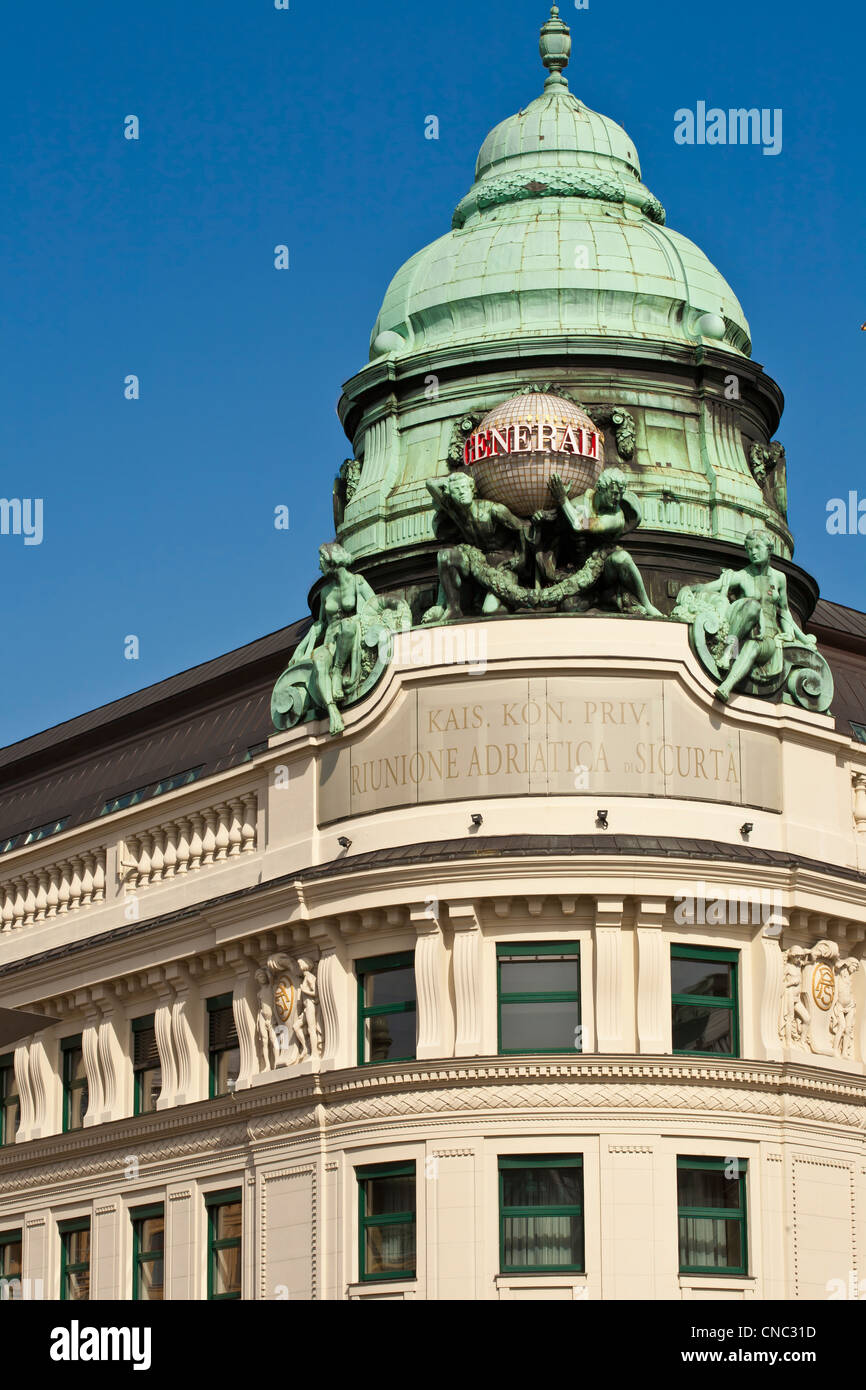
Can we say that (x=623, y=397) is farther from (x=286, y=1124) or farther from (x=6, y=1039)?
(x=6, y=1039)

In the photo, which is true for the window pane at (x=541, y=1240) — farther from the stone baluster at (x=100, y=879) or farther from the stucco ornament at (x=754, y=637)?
the stone baluster at (x=100, y=879)

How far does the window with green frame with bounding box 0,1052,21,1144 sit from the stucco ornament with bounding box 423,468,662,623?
618 inches

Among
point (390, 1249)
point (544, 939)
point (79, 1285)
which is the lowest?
point (79, 1285)

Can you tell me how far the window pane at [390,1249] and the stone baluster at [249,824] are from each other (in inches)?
336

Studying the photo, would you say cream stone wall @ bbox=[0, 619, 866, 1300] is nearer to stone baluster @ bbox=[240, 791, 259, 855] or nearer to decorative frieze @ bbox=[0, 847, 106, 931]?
stone baluster @ bbox=[240, 791, 259, 855]

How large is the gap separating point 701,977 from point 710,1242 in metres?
4.69

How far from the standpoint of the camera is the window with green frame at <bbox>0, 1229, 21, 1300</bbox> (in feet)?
193

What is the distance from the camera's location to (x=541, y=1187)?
158ft

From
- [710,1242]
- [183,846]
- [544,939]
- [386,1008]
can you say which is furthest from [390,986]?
[183,846]

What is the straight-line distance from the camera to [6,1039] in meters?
38.5

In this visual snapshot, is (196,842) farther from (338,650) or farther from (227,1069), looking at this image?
(338,650)

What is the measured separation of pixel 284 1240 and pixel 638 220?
24393mm

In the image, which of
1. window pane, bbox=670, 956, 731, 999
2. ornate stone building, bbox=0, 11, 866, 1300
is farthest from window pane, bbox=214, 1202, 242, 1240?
window pane, bbox=670, 956, 731, 999
